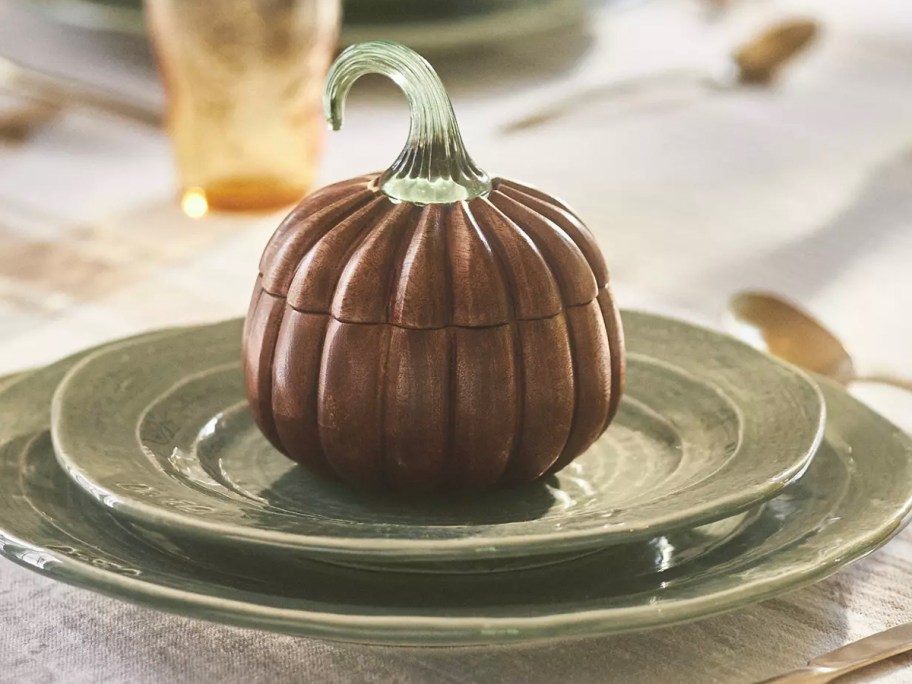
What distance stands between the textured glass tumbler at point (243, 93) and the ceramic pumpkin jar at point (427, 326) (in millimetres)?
488

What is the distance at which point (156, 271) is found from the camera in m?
0.90

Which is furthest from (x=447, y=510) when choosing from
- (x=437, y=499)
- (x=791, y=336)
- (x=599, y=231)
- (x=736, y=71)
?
(x=736, y=71)

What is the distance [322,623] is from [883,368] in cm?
49

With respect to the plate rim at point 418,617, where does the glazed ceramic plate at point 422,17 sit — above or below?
above

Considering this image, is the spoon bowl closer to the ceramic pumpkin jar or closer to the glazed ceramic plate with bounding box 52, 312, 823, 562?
the glazed ceramic plate with bounding box 52, 312, 823, 562

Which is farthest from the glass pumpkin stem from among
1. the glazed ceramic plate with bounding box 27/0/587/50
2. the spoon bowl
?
the glazed ceramic plate with bounding box 27/0/587/50

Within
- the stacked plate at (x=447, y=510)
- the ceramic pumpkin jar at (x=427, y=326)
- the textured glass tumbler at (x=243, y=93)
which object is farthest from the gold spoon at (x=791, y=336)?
the textured glass tumbler at (x=243, y=93)

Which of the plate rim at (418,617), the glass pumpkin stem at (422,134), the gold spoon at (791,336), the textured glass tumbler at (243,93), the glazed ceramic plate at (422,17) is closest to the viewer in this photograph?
the plate rim at (418,617)

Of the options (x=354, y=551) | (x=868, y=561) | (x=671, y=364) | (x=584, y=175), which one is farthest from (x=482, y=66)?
(x=354, y=551)

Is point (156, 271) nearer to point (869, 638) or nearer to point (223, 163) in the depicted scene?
point (223, 163)

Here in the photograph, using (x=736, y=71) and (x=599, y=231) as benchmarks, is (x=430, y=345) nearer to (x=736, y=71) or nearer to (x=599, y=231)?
(x=599, y=231)

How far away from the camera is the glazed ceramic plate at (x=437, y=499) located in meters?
0.41

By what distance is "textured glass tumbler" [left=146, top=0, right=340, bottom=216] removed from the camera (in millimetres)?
968

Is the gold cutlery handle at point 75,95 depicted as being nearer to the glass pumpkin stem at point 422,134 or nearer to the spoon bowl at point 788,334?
the spoon bowl at point 788,334
